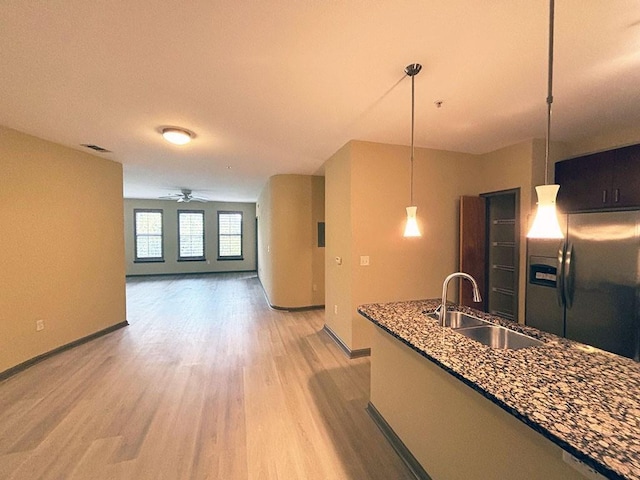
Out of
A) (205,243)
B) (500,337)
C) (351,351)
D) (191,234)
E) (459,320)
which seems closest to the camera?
(500,337)

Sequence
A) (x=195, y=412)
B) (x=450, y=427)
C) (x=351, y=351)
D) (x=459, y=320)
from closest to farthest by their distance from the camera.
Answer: (x=450, y=427)
(x=459, y=320)
(x=195, y=412)
(x=351, y=351)

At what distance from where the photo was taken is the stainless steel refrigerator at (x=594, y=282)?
2.49 meters

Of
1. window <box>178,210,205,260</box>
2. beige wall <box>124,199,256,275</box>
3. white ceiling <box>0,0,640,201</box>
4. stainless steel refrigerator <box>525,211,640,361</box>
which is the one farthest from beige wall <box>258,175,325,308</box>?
window <box>178,210,205,260</box>

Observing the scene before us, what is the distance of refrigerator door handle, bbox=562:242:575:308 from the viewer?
113 inches

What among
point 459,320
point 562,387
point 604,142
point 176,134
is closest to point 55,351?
point 176,134

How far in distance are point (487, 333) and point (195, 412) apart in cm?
→ 245

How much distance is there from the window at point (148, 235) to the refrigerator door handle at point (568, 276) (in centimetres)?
1074

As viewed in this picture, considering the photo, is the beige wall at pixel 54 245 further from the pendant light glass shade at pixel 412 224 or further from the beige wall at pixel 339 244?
the pendant light glass shade at pixel 412 224

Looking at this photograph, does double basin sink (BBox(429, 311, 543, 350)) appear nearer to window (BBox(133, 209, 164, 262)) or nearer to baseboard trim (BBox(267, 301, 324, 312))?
baseboard trim (BBox(267, 301, 324, 312))

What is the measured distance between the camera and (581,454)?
731 mm

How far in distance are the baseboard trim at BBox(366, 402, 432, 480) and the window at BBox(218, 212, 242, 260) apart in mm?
9021

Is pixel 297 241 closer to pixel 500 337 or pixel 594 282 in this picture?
pixel 500 337

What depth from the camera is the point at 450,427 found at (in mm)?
1433

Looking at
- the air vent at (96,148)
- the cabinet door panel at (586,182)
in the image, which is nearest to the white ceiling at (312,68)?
the air vent at (96,148)
